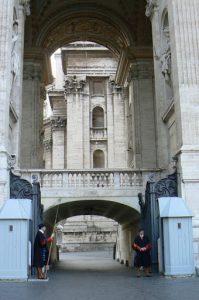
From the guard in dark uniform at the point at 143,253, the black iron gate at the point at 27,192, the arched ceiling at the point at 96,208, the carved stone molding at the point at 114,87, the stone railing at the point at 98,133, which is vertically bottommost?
the guard in dark uniform at the point at 143,253

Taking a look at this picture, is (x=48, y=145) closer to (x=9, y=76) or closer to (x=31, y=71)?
(x=31, y=71)

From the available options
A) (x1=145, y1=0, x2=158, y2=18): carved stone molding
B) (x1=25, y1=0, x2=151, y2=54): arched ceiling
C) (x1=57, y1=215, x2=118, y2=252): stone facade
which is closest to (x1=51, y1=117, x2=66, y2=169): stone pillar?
(x1=57, y1=215, x2=118, y2=252): stone facade

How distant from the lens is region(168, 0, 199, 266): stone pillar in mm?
15438

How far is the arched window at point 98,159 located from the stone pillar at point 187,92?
26.5m

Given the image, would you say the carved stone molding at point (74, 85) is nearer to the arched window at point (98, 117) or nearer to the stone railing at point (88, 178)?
the arched window at point (98, 117)

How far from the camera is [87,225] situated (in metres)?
40.0

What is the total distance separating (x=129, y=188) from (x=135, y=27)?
13818mm

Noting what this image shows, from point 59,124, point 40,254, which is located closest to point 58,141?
point 59,124

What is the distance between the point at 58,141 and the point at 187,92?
33.2m

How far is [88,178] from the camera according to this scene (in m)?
19.6

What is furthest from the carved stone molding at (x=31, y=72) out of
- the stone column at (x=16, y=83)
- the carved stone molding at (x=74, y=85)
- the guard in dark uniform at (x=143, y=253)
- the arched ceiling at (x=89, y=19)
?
the guard in dark uniform at (x=143, y=253)

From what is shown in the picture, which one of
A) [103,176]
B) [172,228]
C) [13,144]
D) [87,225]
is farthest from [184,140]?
[87,225]

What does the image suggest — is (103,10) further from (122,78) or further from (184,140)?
(184,140)

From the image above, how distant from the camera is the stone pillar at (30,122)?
26.4 metres
